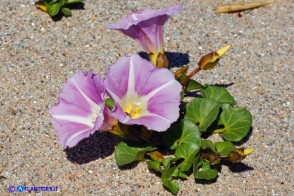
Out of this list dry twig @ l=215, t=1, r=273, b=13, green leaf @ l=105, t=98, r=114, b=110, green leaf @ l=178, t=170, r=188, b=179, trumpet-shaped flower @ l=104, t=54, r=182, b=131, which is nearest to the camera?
trumpet-shaped flower @ l=104, t=54, r=182, b=131

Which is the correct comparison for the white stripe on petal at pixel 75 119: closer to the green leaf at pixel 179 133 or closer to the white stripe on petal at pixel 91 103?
the white stripe on petal at pixel 91 103

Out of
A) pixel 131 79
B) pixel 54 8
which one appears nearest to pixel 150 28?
pixel 131 79

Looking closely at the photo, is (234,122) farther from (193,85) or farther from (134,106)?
(134,106)

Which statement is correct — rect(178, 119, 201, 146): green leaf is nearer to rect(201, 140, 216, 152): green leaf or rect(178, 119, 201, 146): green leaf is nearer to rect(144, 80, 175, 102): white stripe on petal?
rect(201, 140, 216, 152): green leaf

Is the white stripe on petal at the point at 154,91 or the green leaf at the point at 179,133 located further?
the green leaf at the point at 179,133

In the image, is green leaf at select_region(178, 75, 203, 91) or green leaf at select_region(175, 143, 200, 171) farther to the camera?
green leaf at select_region(178, 75, 203, 91)

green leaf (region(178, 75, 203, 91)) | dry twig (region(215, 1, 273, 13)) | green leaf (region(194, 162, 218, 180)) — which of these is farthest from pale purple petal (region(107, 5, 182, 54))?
dry twig (region(215, 1, 273, 13))

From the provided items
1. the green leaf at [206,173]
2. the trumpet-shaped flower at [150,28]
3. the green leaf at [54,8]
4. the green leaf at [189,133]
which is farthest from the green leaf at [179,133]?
the green leaf at [54,8]

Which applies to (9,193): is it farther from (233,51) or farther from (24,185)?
(233,51)
